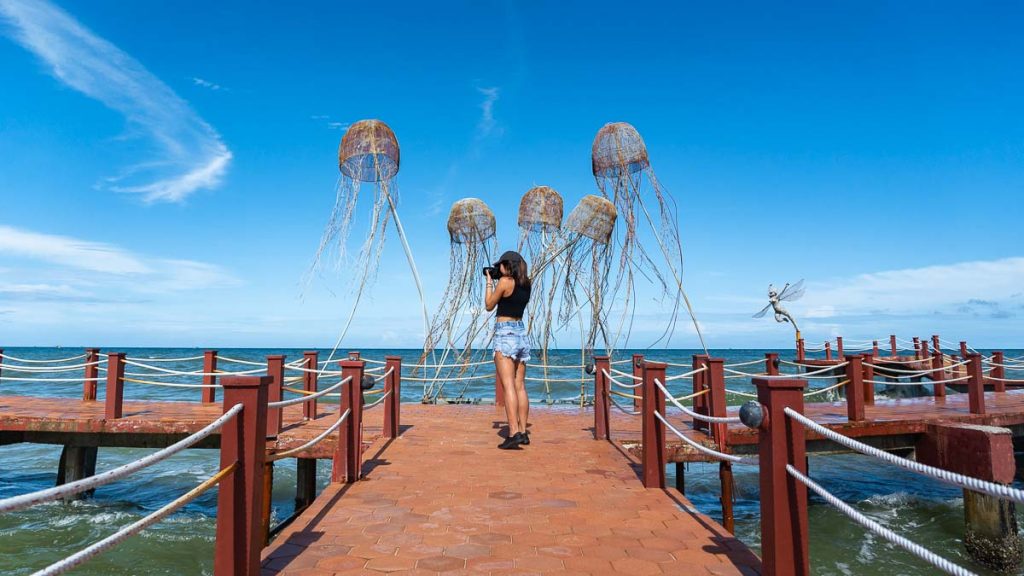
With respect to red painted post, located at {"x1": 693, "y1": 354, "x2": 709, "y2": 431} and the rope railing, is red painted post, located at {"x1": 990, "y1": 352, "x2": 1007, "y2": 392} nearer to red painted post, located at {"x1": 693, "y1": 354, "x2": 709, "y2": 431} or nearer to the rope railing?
red painted post, located at {"x1": 693, "y1": 354, "x2": 709, "y2": 431}

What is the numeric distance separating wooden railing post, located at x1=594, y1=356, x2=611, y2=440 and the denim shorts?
49.4 inches

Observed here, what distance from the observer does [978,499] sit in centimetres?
645

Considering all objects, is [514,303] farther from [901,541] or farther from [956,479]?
[956,479]

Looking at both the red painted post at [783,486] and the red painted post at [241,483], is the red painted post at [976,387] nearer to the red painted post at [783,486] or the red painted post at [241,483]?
the red painted post at [783,486]

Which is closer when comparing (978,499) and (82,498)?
(978,499)

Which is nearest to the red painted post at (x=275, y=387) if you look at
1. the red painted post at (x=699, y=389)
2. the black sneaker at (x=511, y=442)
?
the black sneaker at (x=511, y=442)

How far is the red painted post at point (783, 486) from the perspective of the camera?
2740mm

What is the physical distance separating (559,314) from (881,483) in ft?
22.2

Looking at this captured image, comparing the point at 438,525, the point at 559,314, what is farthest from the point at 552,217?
the point at 438,525

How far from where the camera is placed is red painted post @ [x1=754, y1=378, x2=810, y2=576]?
2740 millimetres

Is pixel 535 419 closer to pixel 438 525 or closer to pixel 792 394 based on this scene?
pixel 438 525

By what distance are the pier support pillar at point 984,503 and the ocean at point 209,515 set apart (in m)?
0.22

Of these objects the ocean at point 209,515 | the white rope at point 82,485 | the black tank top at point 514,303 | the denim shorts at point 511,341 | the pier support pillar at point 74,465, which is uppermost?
the black tank top at point 514,303

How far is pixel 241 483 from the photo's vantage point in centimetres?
287
